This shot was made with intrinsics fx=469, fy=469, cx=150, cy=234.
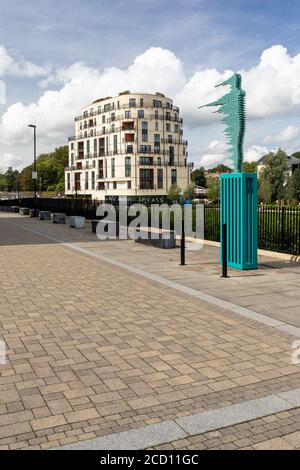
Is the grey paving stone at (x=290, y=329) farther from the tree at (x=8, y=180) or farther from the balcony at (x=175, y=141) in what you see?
the tree at (x=8, y=180)

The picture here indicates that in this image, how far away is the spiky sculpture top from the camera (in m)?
11.1

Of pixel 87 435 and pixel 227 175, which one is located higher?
pixel 227 175

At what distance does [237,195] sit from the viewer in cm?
1091

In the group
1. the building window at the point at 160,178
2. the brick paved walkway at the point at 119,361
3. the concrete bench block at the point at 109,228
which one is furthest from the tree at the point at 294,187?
the brick paved walkway at the point at 119,361

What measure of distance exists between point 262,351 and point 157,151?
2975 inches

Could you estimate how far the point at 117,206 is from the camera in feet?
79.1

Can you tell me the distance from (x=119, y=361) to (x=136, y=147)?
7467 centimetres

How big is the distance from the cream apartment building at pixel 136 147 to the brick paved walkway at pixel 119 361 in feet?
225

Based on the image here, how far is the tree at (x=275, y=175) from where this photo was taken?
248ft

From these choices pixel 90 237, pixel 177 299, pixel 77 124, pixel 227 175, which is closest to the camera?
pixel 177 299

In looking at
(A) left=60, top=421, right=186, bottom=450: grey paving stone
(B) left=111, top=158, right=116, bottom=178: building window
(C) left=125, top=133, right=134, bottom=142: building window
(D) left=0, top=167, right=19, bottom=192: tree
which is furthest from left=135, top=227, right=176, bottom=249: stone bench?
(D) left=0, top=167, right=19, bottom=192: tree
